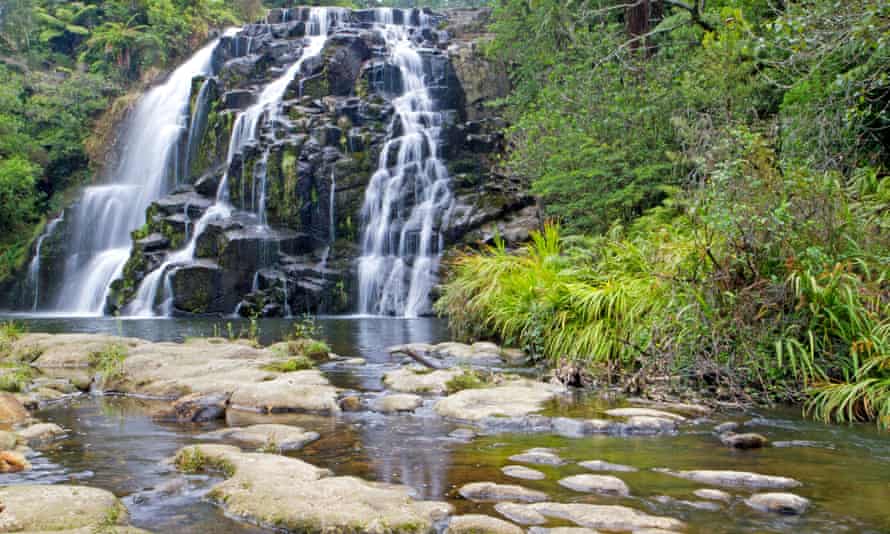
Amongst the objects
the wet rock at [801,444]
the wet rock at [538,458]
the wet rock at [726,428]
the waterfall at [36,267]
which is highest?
the waterfall at [36,267]

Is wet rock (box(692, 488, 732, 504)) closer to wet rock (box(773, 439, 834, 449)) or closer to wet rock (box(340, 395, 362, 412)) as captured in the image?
wet rock (box(773, 439, 834, 449))

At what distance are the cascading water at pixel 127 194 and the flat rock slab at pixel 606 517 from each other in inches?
922

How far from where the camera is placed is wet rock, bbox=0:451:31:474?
492 centimetres

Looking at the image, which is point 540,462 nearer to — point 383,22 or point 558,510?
point 558,510

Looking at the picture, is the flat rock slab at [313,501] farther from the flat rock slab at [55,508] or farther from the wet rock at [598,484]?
the wet rock at [598,484]

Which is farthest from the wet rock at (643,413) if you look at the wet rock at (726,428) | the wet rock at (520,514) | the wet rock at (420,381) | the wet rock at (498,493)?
the wet rock at (520,514)

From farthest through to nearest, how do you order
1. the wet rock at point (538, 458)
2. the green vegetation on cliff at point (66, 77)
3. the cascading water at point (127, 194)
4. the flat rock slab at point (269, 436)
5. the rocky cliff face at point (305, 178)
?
the green vegetation on cliff at point (66, 77) < the cascading water at point (127, 194) < the rocky cliff face at point (305, 178) < the flat rock slab at point (269, 436) < the wet rock at point (538, 458)

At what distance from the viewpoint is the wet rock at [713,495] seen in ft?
13.8

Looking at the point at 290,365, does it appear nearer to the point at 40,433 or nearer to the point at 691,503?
the point at 40,433

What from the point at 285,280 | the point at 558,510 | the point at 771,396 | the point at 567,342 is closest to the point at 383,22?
the point at 285,280

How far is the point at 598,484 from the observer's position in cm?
445

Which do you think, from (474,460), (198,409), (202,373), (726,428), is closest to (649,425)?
(726,428)

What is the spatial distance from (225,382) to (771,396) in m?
5.67

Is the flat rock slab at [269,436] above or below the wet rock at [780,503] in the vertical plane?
below
